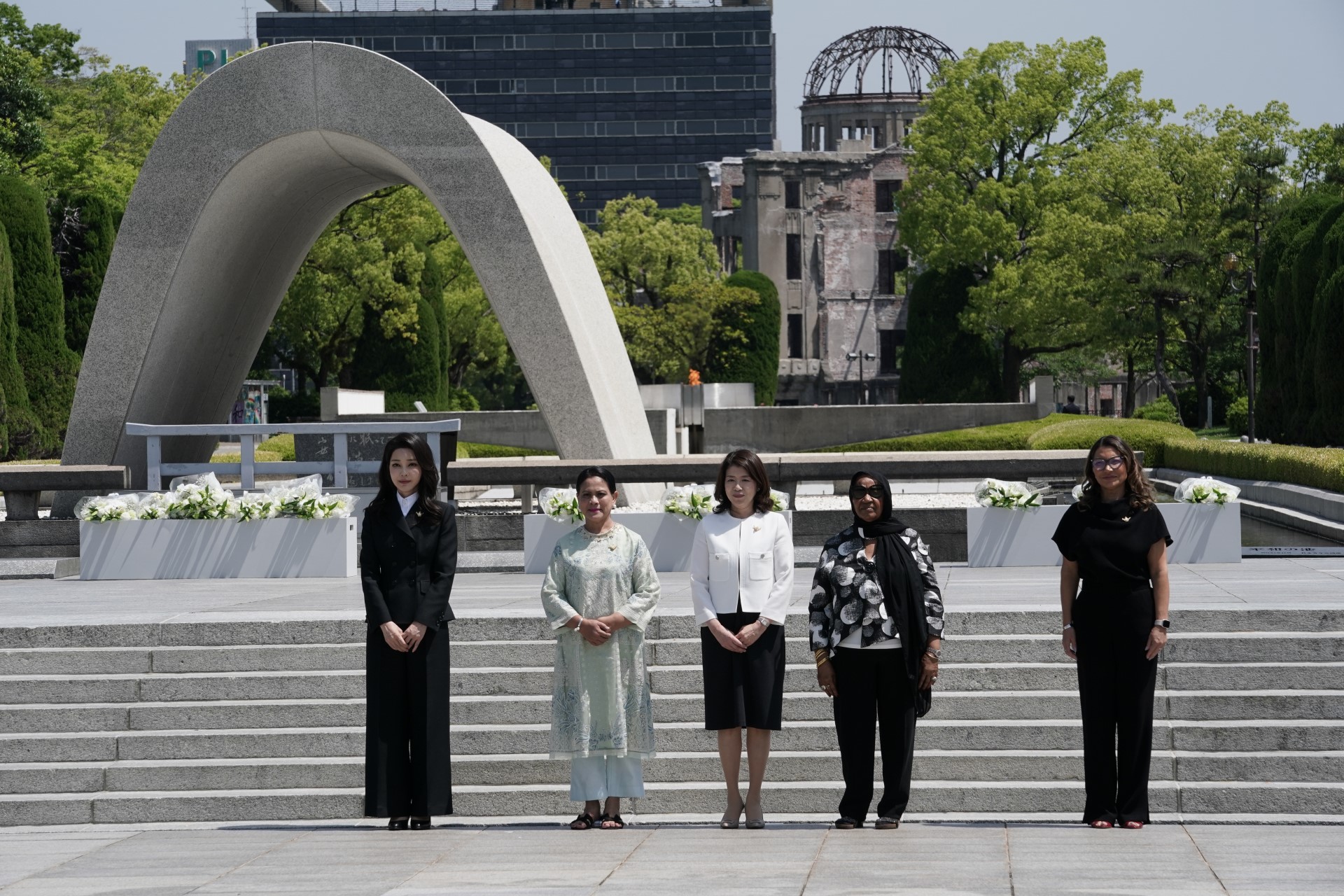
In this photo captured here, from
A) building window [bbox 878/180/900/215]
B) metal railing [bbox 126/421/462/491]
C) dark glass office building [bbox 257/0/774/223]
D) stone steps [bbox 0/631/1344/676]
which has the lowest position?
stone steps [bbox 0/631/1344/676]

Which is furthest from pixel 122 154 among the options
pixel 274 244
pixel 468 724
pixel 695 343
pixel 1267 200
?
pixel 468 724

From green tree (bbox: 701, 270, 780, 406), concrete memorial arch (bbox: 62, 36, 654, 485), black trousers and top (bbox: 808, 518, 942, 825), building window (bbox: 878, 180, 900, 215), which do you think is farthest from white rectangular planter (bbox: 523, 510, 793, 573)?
building window (bbox: 878, 180, 900, 215)

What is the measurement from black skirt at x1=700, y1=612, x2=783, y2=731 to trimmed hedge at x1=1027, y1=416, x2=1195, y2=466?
57.9ft

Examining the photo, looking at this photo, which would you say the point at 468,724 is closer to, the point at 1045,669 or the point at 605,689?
the point at 605,689

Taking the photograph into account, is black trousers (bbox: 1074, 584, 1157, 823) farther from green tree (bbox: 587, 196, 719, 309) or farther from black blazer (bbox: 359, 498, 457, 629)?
green tree (bbox: 587, 196, 719, 309)

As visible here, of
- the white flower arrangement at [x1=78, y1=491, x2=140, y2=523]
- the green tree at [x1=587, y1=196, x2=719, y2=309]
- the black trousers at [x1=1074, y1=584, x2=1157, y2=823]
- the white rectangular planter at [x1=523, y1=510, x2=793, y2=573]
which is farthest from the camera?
the green tree at [x1=587, y1=196, x2=719, y2=309]

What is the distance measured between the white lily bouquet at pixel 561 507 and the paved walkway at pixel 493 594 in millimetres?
514

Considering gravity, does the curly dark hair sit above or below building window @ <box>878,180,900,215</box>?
below

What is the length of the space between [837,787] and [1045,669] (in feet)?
4.43

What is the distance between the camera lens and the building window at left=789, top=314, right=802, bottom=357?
6656 centimetres

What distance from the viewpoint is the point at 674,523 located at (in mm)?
12391

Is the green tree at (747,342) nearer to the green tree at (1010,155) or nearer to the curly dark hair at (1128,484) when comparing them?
the green tree at (1010,155)

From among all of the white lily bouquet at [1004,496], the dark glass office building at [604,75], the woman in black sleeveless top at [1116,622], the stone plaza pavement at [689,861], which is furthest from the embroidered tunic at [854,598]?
the dark glass office building at [604,75]

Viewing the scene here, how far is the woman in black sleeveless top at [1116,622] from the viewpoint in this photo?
675 centimetres
